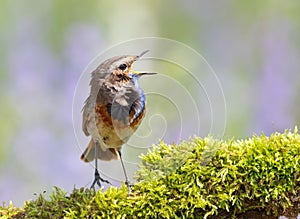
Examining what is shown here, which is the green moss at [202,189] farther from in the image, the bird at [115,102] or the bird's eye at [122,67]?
the bird's eye at [122,67]

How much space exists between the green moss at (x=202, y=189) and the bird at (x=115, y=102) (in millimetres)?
75

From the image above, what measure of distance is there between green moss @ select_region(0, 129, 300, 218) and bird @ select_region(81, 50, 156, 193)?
0.07 metres

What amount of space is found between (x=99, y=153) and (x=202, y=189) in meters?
0.39

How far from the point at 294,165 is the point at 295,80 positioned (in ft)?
4.07

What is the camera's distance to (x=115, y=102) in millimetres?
1579

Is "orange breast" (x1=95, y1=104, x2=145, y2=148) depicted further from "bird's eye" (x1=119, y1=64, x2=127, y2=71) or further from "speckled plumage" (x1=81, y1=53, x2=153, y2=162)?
"bird's eye" (x1=119, y1=64, x2=127, y2=71)

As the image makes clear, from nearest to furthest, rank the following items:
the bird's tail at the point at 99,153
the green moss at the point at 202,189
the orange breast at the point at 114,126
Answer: the green moss at the point at 202,189 → the orange breast at the point at 114,126 → the bird's tail at the point at 99,153

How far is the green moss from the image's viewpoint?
148 cm

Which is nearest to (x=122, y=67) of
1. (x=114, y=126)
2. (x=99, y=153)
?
(x=114, y=126)

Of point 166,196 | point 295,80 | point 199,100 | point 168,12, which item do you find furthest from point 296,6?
point 166,196

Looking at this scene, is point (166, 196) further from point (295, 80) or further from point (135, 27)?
point (295, 80)

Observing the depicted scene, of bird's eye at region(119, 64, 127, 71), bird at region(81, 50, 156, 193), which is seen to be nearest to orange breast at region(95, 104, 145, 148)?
bird at region(81, 50, 156, 193)

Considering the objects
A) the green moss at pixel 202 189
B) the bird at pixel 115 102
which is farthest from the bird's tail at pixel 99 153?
the green moss at pixel 202 189

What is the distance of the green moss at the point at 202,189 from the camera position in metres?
1.48
